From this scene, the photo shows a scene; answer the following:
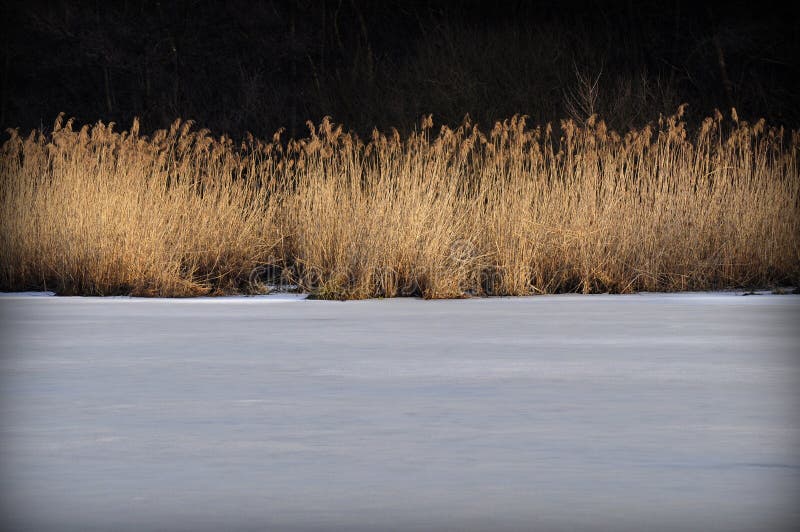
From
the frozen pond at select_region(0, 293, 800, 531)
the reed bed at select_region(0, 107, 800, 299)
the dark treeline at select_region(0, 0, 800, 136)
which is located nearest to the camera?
the frozen pond at select_region(0, 293, 800, 531)

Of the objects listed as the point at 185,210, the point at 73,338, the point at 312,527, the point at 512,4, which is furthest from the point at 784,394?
the point at 512,4

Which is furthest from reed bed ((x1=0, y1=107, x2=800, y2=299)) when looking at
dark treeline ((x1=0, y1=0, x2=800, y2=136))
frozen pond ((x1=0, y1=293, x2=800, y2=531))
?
dark treeline ((x1=0, y1=0, x2=800, y2=136))

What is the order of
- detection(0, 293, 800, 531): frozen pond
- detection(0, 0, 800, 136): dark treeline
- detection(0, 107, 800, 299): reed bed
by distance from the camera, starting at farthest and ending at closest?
detection(0, 0, 800, 136): dark treeline < detection(0, 107, 800, 299): reed bed < detection(0, 293, 800, 531): frozen pond

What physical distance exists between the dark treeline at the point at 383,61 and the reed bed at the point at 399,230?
9.04 meters

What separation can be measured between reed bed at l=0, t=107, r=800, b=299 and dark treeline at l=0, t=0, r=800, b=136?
904cm

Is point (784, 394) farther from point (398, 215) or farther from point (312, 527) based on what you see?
point (398, 215)

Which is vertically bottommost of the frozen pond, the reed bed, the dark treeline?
the frozen pond

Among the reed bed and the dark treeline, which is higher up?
the dark treeline

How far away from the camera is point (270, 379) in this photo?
6344 mm

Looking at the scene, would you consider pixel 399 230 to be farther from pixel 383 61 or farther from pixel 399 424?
pixel 383 61

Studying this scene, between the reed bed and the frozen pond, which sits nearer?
the frozen pond

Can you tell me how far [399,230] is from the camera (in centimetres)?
1117

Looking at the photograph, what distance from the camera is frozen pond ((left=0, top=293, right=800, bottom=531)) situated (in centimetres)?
385

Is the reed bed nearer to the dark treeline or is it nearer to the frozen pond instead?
the frozen pond
